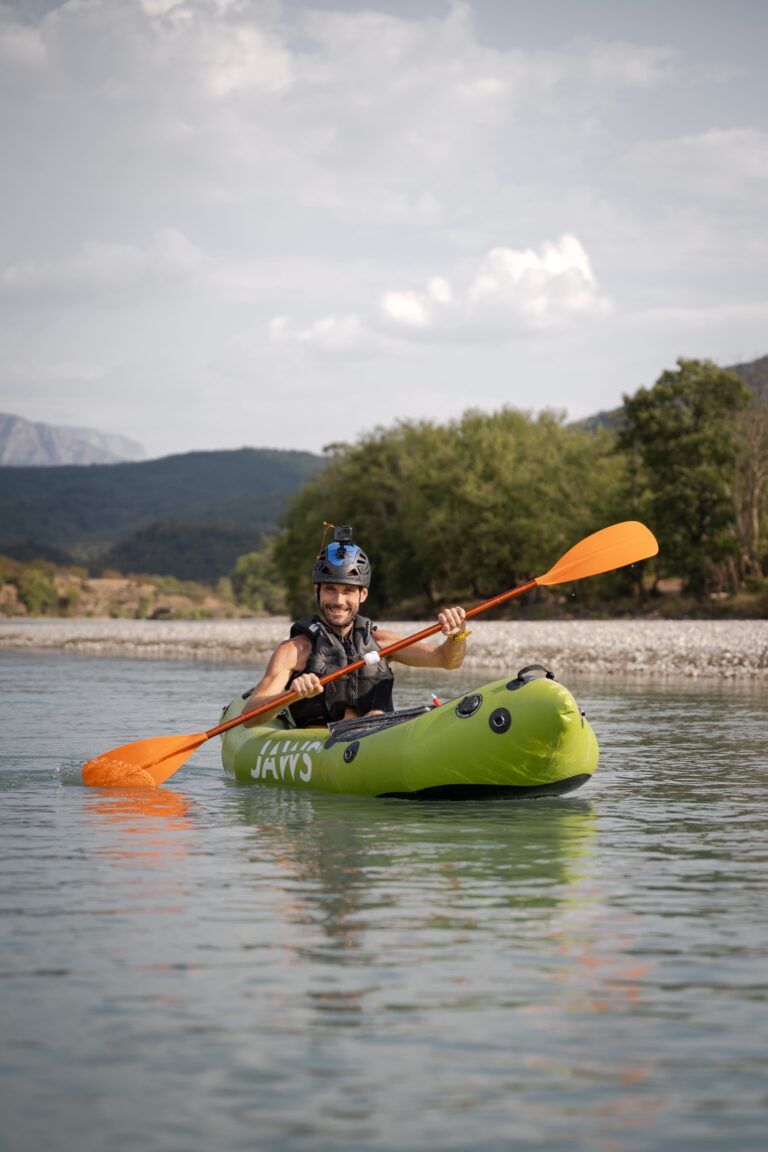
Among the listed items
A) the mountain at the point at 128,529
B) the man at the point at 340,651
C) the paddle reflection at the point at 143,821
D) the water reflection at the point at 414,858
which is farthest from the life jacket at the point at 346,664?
the mountain at the point at 128,529

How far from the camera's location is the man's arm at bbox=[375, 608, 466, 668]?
345 inches

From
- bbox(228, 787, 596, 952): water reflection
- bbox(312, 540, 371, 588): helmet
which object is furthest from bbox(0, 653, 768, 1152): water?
bbox(312, 540, 371, 588): helmet

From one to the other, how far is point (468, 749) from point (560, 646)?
802 inches

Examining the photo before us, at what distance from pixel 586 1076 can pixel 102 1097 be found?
49.0 inches

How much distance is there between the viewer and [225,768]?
33.6 ft

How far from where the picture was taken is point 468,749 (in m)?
8.21

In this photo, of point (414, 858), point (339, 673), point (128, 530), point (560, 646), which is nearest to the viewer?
point (414, 858)

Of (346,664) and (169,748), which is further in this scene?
(169,748)

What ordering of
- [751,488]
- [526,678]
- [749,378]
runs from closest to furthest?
[526,678] → [751,488] → [749,378]

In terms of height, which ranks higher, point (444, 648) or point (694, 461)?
point (694, 461)

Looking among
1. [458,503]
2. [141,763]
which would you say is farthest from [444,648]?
[458,503]

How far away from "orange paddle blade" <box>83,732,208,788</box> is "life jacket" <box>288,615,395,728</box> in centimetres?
89

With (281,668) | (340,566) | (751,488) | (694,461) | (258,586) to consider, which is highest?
(694,461)

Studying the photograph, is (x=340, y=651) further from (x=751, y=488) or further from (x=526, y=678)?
(x=751, y=488)
